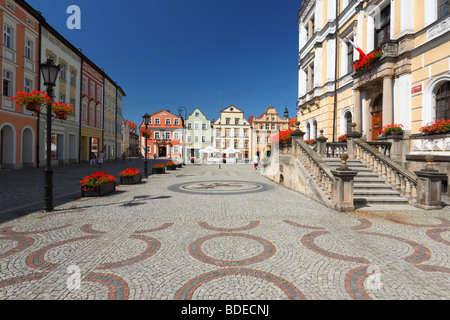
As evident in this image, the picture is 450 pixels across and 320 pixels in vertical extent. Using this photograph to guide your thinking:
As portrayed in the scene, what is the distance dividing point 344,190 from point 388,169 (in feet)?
10.5

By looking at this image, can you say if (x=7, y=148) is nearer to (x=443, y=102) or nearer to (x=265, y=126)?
(x=443, y=102)

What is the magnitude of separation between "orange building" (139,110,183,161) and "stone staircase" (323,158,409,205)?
4803 cm

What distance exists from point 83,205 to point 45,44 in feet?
75.3

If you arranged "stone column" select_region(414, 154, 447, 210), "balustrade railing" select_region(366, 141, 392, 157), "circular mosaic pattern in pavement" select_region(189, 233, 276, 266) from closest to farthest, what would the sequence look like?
"circular mosaic pattern in pavement" select_region(189, 233, 276, 266) → "stone column" select_region(414, 154, 447, 210) → "balustrade railing" select_region(366, 141, 392, 157)

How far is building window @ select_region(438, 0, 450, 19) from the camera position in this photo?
8.42 m

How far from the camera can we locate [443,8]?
8.59 metres

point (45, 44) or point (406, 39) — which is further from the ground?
point (45, 44)

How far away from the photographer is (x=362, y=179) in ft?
26.7

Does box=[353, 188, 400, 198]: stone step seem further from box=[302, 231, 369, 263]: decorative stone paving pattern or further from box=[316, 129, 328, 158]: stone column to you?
box=[316, 129, 328, 158]: stone column

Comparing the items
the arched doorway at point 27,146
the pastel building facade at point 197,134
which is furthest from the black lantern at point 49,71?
the pastel building facade at point 197,134

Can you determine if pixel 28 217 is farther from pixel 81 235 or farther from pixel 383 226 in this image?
pixel 383 226

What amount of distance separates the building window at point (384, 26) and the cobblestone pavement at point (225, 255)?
409 inches

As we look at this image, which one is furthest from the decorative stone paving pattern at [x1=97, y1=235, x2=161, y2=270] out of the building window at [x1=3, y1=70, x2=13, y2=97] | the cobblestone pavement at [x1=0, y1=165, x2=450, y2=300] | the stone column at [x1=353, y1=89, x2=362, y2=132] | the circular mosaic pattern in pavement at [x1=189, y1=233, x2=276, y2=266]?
the building window at [x1=3, y1=70, x2=13, y2=97]
